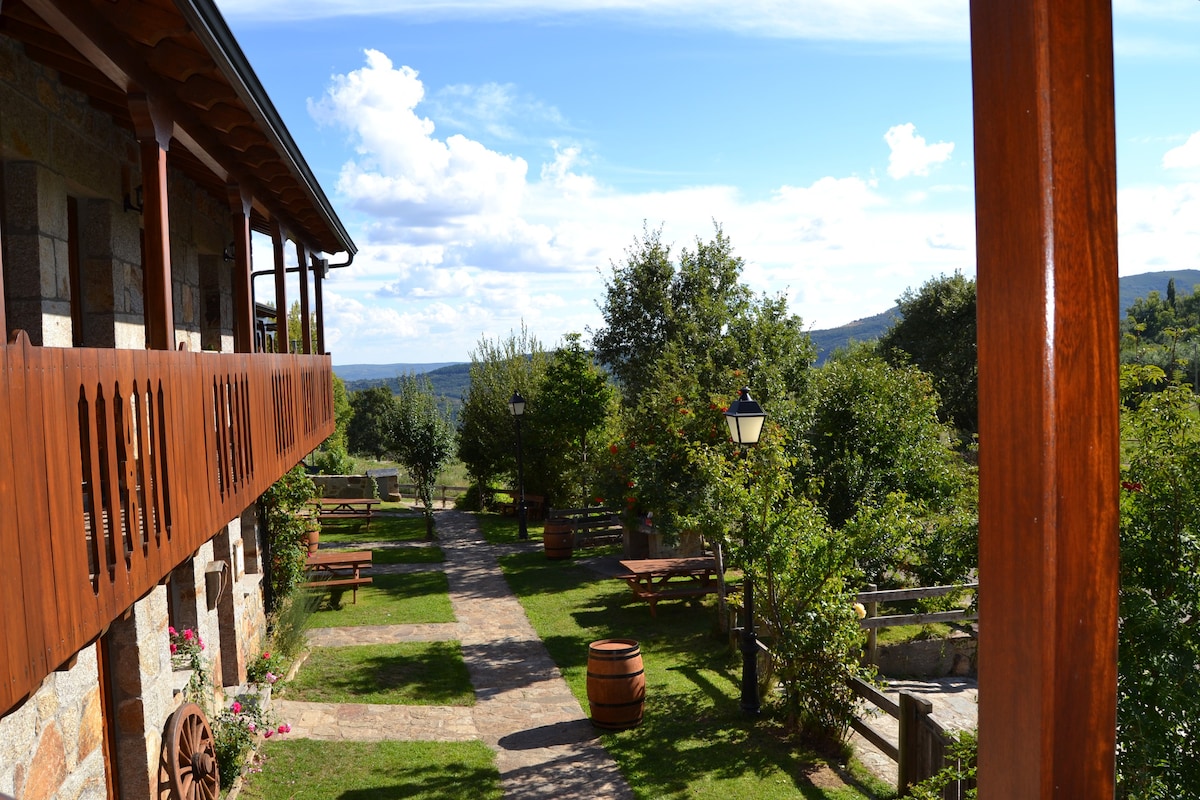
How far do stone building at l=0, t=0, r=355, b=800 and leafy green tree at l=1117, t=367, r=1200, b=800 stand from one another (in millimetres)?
3627

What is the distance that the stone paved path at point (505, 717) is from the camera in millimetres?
7727

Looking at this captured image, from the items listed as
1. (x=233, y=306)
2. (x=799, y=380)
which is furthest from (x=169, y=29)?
(x=799, y=380)

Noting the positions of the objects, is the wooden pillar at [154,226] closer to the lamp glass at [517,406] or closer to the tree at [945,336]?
the lamp glass at [517,406]

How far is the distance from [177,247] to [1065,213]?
24.9 feet

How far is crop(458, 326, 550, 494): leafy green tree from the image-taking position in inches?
958

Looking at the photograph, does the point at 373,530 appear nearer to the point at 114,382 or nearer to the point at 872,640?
the point at 872,640

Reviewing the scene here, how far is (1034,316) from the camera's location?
40.3 inches

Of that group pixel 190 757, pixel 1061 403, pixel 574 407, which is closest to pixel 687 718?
pixel 190 757

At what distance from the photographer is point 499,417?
25141mm

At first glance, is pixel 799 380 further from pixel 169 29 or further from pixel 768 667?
pixel 169 29

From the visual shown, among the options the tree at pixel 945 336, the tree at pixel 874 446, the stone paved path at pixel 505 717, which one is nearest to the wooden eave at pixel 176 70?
the stone paved path at pixel 505 717

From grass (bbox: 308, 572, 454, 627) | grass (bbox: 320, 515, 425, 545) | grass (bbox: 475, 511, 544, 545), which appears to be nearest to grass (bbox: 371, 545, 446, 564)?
grass (bbox: 320, 515, 425, 545)

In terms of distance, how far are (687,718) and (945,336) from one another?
30.4 metres

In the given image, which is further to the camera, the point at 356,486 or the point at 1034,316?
the point at 356,486
